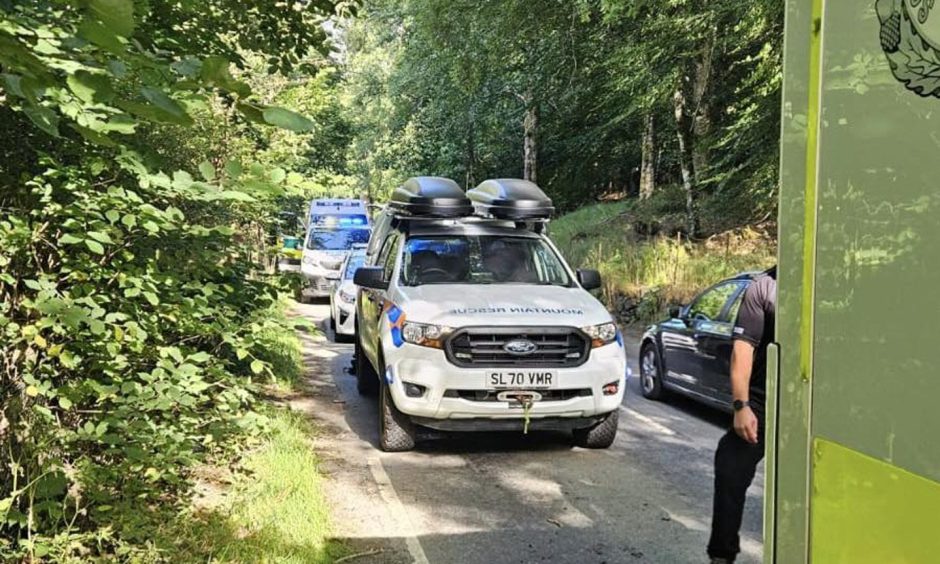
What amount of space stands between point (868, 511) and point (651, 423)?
6949 millimetres

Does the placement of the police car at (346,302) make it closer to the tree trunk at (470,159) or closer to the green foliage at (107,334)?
the green foliage at (107,334)

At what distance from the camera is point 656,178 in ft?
96.2

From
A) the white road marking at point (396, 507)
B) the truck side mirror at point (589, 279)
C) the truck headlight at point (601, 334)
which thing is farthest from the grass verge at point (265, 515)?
the truck side mirror at point (589, 279)

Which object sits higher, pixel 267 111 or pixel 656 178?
pixel 656 178

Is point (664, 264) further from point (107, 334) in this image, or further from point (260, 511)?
point (107, 334)

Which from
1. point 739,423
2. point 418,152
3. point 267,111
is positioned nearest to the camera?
point 267,111

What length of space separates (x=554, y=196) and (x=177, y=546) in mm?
31094

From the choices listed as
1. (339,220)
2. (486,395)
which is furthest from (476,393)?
(339,220)

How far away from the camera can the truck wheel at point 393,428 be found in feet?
22.8

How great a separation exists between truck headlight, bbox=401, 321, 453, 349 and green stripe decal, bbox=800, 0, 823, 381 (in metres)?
4.87

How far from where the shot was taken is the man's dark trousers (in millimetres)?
4008

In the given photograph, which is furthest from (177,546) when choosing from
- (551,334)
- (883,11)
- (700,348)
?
(700,348)

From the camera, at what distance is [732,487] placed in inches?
158

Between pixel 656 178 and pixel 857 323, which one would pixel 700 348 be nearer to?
pixel 857 323
